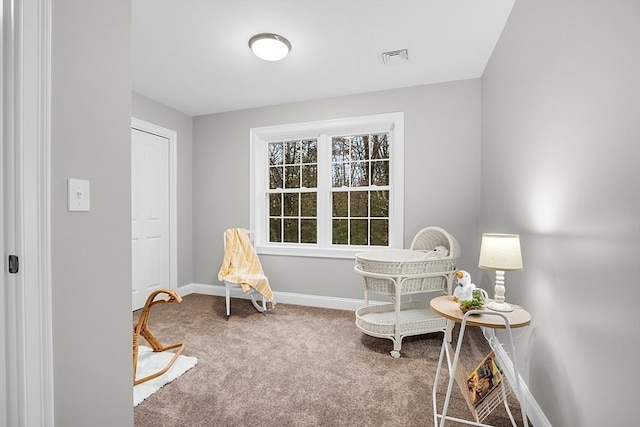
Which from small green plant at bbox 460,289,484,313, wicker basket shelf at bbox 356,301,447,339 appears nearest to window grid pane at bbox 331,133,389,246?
wicker basket shelf at bbox 356,301,447,339

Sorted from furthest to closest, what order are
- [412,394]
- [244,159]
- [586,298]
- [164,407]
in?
[244,159], [412,394], [164,407], [586,298]

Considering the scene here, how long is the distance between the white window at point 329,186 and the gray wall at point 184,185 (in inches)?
38.0

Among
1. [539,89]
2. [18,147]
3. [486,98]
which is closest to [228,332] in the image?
[18,147]

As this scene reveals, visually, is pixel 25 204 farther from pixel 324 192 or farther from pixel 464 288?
pixel 324 192

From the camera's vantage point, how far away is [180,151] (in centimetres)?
416

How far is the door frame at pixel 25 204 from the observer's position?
958mm

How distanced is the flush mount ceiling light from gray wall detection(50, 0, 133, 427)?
4.08ft

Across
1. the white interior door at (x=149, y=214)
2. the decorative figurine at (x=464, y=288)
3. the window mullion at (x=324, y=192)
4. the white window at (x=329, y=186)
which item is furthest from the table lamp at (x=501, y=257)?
the white interior door at (x=149, y=214)

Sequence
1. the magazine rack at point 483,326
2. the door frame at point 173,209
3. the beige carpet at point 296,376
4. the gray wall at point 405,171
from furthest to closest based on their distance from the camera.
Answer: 1. the door frame at point 173,209
2. the gray wall at point 405,171
3. the beige carpet at point 296,376
4. the magazine rack at point 483,326

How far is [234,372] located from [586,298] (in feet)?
6.76

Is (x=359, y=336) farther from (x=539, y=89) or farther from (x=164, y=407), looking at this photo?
(x=539, y=89)

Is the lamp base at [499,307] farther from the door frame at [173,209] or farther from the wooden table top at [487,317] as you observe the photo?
the door frame at [173,209]

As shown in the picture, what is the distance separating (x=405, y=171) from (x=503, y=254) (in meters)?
1.90

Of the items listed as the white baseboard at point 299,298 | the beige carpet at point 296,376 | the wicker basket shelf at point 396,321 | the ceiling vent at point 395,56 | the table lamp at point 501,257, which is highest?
the ceiling vent at point 395,56
